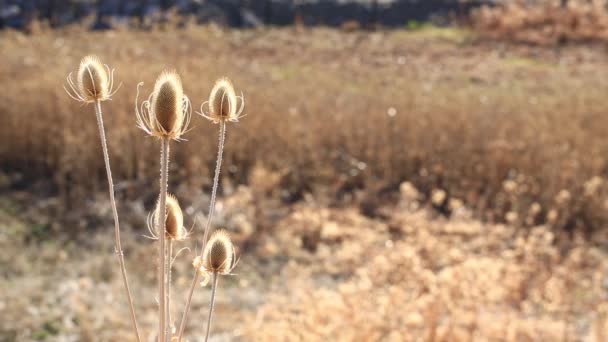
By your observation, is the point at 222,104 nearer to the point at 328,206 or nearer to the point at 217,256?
the point at 217,256

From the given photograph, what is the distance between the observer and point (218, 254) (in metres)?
0.73

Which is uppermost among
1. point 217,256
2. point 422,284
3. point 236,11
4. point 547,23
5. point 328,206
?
point 217,256

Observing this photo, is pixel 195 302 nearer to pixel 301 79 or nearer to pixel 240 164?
pixel 240 164

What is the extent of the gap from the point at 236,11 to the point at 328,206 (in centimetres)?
813

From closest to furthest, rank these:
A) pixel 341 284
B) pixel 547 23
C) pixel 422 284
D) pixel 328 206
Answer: pixel 422 284 < pixel 341 284 < pixel 328 206 < pixel 547 23

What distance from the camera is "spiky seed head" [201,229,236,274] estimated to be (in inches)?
28.7

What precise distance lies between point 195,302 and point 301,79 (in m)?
3.77

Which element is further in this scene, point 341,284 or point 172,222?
point 341,284

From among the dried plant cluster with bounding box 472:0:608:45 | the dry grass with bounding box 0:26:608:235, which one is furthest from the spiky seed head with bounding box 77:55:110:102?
the dried plant cluster with bounding box 472:0:608:45

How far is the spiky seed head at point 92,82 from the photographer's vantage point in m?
0.66

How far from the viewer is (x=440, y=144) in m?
4.59

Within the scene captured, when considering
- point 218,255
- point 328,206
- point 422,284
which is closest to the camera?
point 218,255

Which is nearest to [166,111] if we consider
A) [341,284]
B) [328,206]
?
[341,284]

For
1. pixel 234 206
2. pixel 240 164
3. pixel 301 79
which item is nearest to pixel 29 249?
pixel 234 206
